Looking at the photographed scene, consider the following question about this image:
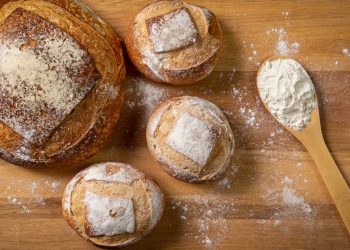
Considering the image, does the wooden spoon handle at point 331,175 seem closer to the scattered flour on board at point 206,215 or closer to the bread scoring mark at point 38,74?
the scattered flour on board at point 206,215

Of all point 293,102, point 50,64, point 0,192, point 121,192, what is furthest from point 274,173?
point 0,192

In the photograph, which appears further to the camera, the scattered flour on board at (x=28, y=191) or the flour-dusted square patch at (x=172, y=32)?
the scattered flour on board at (x=28, y=191)

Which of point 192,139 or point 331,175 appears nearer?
point 192,139

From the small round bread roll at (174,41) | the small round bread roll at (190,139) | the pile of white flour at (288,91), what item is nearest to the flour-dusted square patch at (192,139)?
the small round bread roll at (190,139)

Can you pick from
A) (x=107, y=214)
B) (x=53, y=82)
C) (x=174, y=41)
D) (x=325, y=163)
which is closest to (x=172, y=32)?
(x=174, y=41)

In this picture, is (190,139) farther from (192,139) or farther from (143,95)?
(143,95)

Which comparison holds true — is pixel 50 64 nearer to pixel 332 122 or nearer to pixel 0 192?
pixel 0 192
